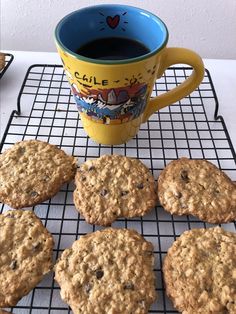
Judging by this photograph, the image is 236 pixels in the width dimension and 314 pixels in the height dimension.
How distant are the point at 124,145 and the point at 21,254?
34 cm

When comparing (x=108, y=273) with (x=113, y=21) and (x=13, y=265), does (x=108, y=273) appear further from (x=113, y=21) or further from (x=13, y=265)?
(x=113, y=21)

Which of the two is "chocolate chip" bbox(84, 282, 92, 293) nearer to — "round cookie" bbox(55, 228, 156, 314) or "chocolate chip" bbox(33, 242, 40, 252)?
"round cookie" bbox(55, 228, 156, 314)

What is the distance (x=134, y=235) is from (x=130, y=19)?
440 mm

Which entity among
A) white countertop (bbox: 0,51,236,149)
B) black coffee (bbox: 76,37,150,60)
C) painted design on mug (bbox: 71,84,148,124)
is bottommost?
white countertop (bbox: 0,51,236,149)

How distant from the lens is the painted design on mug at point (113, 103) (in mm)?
706

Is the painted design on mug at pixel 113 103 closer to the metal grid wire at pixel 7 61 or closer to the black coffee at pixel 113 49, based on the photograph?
the black coffee at pixel 113 49

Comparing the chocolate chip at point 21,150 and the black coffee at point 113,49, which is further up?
the black coffee at point 113,49

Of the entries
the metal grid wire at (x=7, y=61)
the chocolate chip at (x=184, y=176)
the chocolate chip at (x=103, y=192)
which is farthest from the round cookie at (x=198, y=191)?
the metal grid wire at (x=7, y=61)

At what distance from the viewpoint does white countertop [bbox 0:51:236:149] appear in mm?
917

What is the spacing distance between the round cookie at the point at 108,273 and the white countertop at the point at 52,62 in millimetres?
367

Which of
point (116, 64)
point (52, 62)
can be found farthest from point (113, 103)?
point (52, 62)

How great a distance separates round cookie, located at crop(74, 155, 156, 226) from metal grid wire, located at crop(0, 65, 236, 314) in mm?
29

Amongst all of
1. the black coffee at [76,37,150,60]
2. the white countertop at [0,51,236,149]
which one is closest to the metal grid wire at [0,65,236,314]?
the white countertop at [0,51,236,149]

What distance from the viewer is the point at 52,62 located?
1.10 m
